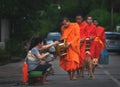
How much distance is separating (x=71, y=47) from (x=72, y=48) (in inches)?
1.8

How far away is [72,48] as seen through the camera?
18562 millimetres

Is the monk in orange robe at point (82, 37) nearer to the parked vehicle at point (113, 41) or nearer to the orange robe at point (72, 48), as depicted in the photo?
the orange robe at point (72, 48)

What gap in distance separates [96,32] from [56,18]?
75576mm

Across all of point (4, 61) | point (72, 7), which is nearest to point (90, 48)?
point (4, 61)

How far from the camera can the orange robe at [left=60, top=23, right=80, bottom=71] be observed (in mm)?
18469

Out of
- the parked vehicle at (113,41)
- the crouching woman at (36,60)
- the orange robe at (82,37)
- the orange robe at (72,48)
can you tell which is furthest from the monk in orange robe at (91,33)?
the parked vehicle at (113,41)

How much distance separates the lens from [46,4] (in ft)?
122

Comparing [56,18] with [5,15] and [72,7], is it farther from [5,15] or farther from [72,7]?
[5,15]

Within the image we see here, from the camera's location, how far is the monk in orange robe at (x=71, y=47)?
727 inches

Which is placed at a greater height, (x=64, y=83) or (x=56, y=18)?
(x=56, y=18)

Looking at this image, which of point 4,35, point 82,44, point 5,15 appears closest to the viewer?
point 82,44

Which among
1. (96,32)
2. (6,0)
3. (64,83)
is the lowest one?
(64,83)

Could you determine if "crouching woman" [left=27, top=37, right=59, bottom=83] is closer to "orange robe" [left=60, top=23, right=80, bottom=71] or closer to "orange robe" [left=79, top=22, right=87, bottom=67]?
"orange robe" [left=60, top=23, right=80, bottom=71]

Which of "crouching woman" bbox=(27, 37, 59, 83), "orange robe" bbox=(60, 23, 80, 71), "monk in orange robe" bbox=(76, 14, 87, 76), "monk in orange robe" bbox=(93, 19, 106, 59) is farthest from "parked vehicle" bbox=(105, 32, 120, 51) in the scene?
"crouching woman" bbox=(27, 37, 59, 83)
